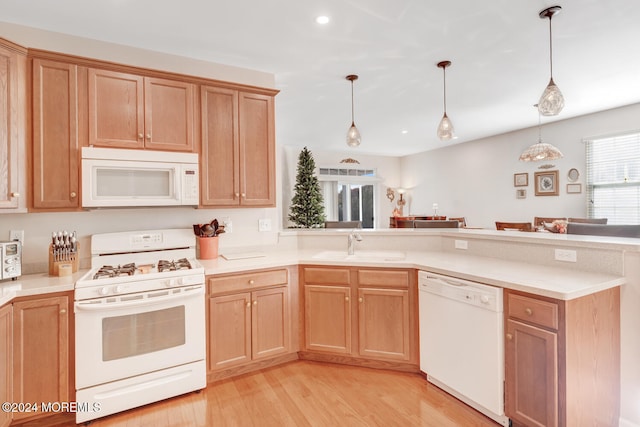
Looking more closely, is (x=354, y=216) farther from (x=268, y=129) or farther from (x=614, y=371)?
(x=614, y=371)

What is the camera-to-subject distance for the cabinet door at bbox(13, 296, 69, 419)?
6.26ft

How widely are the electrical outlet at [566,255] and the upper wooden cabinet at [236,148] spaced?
2287 millimetres

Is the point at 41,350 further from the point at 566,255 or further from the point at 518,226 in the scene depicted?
the point at 518,226

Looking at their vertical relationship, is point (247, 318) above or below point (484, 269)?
below

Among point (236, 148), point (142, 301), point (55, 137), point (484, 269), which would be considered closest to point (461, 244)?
point (484, 269)

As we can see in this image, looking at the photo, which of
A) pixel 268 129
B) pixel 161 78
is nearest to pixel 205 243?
pixel 268 129

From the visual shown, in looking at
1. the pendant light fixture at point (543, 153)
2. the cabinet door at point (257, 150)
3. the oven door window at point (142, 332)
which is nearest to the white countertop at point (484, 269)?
the oven door window at point (142, 332)

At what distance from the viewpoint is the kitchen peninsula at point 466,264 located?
184 cm

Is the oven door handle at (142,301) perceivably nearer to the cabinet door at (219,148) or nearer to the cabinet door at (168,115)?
the cabinet door at (219,148)

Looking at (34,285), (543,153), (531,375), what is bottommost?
(531,375)

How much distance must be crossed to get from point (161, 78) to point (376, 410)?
295 cm

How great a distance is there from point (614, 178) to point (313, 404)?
5.78 metres

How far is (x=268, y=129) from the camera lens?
3.10 meters

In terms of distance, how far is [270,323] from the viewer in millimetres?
2672
